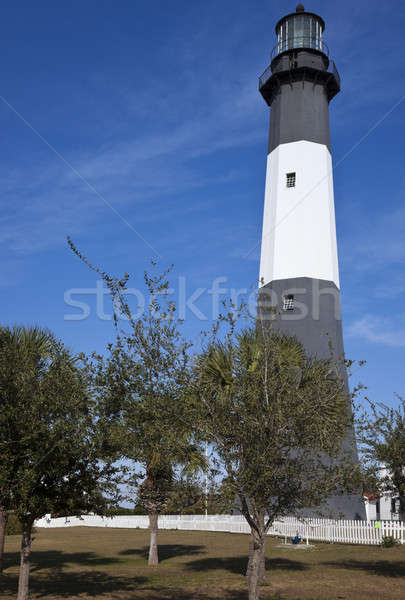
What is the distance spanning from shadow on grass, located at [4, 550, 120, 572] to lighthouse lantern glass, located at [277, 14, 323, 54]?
32.9 metres

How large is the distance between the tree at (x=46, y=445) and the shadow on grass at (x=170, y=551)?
11694 mm

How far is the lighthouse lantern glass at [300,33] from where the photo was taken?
1535 inches

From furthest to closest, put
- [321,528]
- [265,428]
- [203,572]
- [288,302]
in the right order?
[288,302], [321,528], [203,572], [265,428]

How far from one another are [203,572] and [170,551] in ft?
25.4

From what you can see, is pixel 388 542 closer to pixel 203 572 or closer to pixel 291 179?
pixel 203 572

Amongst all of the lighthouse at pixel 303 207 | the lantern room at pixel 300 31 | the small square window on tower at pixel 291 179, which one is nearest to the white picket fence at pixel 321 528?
the lighthouse at pixel 303 207

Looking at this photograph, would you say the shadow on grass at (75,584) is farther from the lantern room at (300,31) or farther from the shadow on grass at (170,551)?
the lantern room at (300,31)

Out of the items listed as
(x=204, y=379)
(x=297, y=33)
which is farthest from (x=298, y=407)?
(x=297, y=33)

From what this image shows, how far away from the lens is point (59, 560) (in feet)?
79.3

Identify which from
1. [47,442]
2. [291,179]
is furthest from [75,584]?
[291,179]

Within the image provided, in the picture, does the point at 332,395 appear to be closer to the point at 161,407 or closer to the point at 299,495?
the point at 299,495

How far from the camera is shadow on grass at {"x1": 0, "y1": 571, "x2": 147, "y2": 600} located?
15.8 m

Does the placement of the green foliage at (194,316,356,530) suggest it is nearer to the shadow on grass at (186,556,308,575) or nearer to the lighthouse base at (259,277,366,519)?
the shadow on grass at (186,556,308,575)

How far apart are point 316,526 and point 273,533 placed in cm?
357
